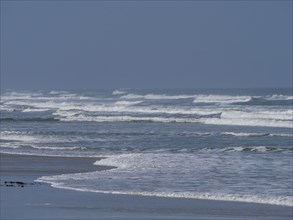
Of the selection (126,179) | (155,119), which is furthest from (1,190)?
(155,119)

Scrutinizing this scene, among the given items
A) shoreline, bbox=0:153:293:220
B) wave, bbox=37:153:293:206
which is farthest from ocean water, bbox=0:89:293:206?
shoreline, bbox=0:153:293:220

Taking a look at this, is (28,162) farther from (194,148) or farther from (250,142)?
(250,142)

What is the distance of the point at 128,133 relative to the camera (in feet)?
101

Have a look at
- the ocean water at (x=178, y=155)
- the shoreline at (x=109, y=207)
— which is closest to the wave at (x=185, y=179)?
the ocean water at (x=178, y=155)

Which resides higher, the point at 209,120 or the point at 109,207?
the point at 209,120

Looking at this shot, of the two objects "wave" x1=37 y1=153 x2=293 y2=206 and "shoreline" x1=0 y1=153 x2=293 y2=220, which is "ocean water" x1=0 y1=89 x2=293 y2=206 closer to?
"wave" x1=37 y1=153 x2=293 y2=206

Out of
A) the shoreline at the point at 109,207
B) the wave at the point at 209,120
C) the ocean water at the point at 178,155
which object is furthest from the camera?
the wave at the point at 209,120

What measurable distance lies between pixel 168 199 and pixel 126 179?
2.61m

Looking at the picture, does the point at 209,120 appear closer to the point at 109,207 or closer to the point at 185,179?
the point at 185,179

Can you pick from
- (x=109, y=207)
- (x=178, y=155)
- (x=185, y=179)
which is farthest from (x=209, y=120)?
(x=109, y=207)

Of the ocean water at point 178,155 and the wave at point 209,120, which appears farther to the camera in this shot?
the wave at point 209,120

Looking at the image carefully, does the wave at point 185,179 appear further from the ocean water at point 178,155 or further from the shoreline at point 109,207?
the shoreline at point 109,207

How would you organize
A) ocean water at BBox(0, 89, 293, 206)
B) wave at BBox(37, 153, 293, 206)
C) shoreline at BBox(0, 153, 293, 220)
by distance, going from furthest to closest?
1. ocean water at BBox(0, 89, 293, 206)
2. wave at BBox(37, 153, 293, 206)
3. shoreline at BBox(0, 153, 293, 220)

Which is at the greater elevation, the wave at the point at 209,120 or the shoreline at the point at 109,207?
the wave at the point at 209,120
